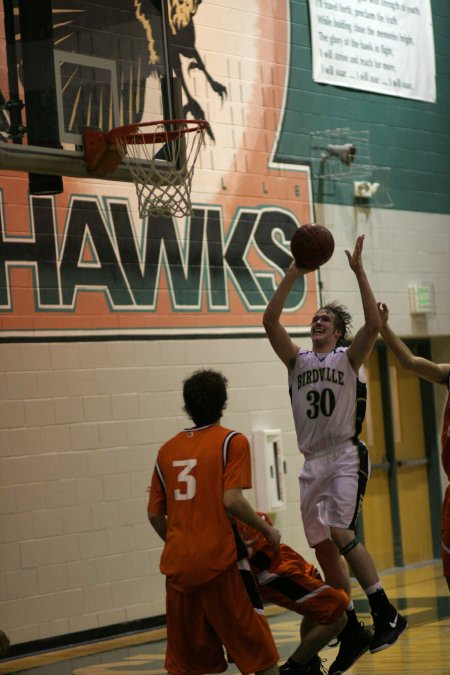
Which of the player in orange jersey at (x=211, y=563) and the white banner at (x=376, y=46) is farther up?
the white banner at (x=376, y=46)

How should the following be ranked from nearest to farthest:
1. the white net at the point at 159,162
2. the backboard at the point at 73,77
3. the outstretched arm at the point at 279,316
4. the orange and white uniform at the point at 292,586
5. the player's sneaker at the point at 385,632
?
the orange and white uniform at the point at 292,586, the player's sneaker at the point at 385,632, the outstretched arm at the point at 279,316, the backboard at the point at 73,77, the white net at the point at 159,162

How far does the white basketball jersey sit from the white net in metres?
1.45

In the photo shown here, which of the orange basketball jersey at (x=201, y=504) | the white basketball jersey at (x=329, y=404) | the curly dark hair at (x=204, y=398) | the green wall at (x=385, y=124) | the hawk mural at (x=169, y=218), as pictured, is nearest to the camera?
the orange basketball jersey at (x=201, y=504)

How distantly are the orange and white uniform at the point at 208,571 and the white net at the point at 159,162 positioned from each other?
2.27 meters

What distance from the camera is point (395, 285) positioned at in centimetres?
1141

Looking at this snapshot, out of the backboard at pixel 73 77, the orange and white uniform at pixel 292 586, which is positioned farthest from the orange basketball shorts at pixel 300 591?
the backboard at pixel 73 77

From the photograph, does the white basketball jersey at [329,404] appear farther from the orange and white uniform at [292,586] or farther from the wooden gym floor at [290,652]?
the wooden gym floor at [290,652]

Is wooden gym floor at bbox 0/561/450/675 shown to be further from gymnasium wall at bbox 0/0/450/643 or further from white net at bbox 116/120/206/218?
white net at bbox 116/120/206/218

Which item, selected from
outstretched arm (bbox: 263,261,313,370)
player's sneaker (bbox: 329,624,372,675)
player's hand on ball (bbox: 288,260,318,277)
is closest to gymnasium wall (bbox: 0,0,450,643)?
outstretched arm (bbox: 263,261,313,370)

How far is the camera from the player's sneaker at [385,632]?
6035 mm

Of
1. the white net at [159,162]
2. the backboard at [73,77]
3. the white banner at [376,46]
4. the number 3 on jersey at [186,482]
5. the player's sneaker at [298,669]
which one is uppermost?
the white banner at [376,46]

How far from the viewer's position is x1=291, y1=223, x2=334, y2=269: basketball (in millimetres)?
6344

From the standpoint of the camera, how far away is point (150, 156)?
7191mm

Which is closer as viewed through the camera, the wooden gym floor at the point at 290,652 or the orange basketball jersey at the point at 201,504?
the orange basketball jersey at the point at 201,504
